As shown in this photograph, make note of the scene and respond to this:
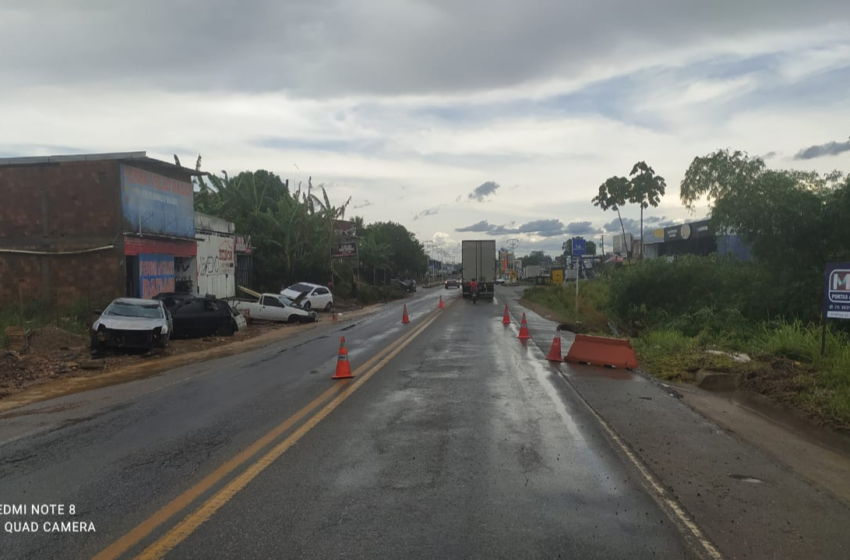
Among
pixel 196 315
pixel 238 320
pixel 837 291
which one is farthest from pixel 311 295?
pixel 837 291

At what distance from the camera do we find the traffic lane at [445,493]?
4363 mm

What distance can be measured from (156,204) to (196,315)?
296 inches

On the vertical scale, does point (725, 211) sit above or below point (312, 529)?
above

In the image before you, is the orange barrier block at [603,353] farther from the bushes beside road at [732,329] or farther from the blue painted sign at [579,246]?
the blue painted sign at [579,246]

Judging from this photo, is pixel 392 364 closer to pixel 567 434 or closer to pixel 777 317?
pixel 567 434

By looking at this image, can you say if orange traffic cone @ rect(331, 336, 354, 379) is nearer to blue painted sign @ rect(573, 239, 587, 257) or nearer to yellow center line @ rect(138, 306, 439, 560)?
yellow center line @ rect(138, 306, 439, 560)

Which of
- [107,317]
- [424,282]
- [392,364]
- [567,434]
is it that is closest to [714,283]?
[392,364]

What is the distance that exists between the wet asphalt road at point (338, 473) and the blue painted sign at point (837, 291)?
4394 millimetres

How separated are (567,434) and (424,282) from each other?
125 meters

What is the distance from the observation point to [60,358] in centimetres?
1609

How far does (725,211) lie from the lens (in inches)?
663

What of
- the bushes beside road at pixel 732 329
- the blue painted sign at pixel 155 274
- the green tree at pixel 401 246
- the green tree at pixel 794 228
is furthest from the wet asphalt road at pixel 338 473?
the green tree at pixel 401 246

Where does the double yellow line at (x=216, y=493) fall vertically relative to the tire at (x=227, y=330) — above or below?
above

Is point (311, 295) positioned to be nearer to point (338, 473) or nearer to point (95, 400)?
point (95, 400)
